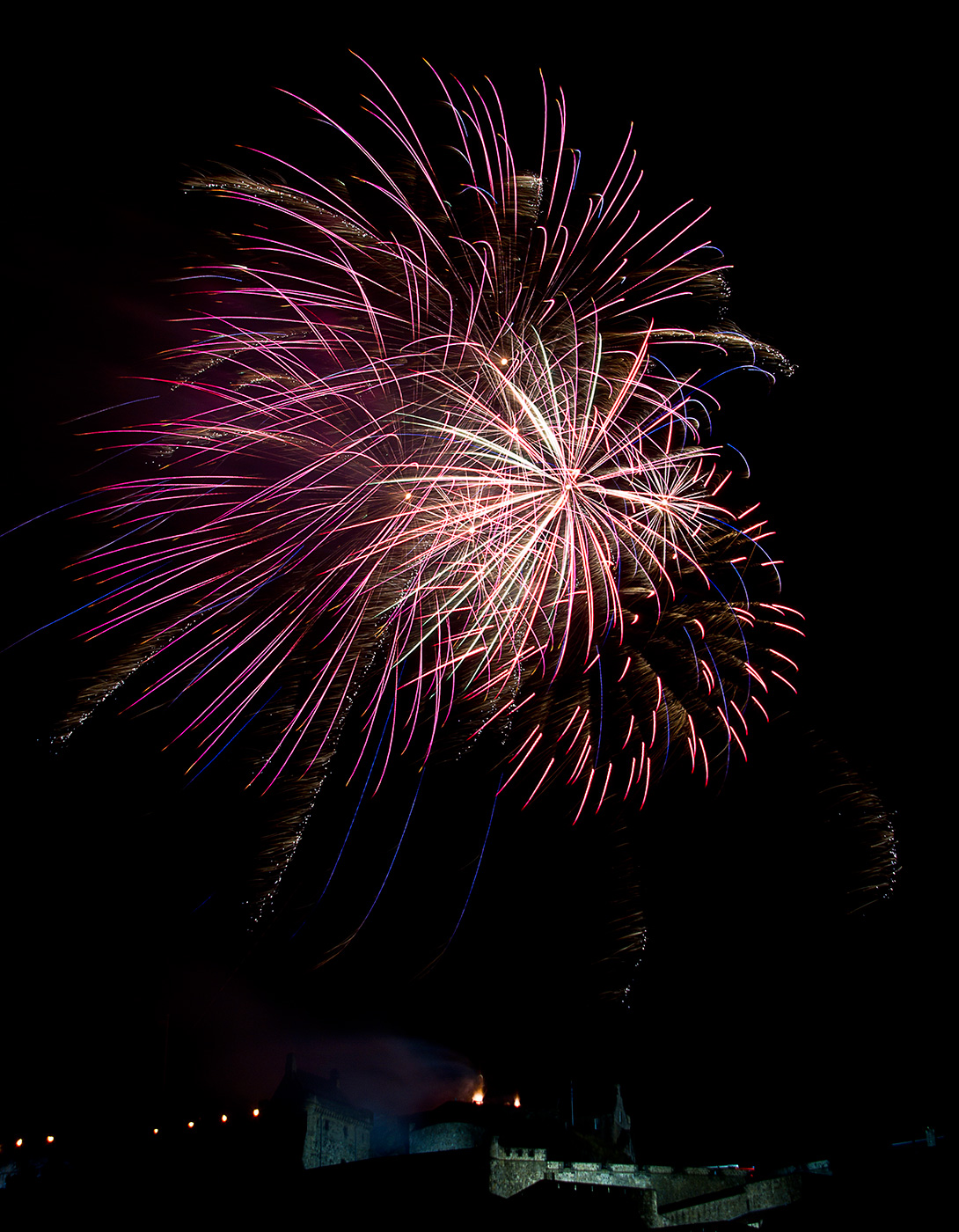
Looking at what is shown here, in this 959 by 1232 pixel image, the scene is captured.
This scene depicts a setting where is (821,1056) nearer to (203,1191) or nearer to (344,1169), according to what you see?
(344,1169)

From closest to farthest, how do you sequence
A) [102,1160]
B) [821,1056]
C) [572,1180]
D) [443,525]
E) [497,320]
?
[497,320] < [443,525] < [821,1056] < [572,1180] < [102,1160]

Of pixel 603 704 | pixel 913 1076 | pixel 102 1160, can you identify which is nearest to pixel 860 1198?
pixel 913 1076

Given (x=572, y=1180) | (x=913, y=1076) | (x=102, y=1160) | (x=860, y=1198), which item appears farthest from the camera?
(x=102, y=1160)

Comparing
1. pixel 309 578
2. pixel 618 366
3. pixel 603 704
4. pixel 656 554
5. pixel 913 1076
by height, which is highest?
pixel 618 366

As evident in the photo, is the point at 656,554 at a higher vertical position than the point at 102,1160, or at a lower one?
higher

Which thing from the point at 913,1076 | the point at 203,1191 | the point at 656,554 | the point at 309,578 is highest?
the point at 656,554

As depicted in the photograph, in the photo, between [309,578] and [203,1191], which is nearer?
[309,578]

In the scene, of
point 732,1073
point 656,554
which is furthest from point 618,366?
point 732,1073

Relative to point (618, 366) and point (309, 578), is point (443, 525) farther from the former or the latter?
point (618, 366)

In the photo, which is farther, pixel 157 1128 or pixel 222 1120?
pixel 222 1120
